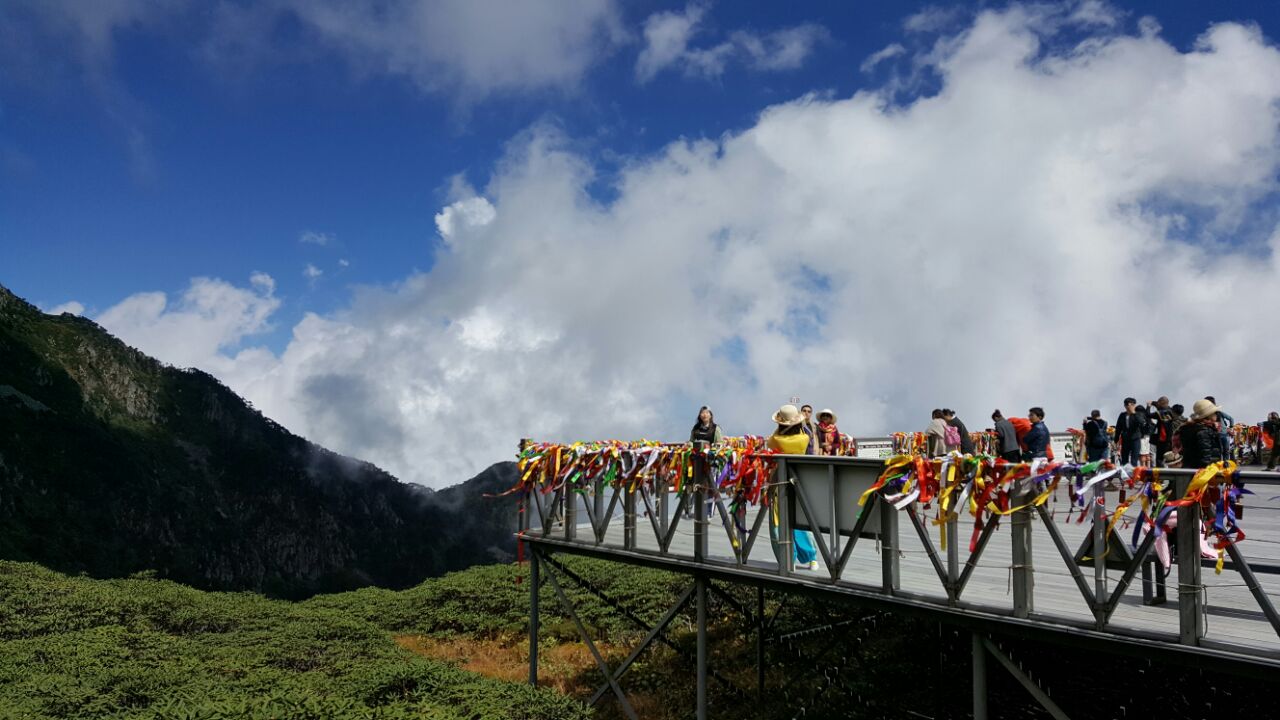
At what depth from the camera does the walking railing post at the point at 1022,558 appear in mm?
7180

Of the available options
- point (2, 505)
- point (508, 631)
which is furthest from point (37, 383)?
point (508, 631)

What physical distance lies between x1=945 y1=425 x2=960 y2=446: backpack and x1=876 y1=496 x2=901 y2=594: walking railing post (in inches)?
227

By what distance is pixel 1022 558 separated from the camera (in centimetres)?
727

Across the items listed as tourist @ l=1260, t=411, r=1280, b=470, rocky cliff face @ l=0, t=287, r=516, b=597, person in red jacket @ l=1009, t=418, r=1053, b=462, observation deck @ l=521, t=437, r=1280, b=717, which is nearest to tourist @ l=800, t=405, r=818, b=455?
observation deck @ l=521, t=437, r=1280, b=717

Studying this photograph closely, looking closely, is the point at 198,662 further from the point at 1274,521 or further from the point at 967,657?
the point at 1274,521

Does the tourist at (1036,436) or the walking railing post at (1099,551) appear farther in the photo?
the tourist at (1036,436)

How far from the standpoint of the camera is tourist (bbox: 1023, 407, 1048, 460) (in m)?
12.4

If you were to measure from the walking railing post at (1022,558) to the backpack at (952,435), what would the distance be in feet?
21.7

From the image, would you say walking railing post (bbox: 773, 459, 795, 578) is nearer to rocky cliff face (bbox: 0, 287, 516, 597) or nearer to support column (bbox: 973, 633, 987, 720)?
support column (bbox: 973, 633, 987, 720)

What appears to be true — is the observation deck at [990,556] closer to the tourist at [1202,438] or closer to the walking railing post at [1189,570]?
the walking railing post at [1189,570]

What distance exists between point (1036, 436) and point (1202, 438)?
4.00m

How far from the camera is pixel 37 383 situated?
86.9 meters

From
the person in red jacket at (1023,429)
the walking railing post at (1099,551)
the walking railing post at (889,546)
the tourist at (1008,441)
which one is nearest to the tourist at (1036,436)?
the person in red jacket at (1023,429)

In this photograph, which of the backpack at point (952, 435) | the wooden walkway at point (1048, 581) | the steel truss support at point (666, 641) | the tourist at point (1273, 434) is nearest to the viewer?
the wooden walkway at point (1048, 581)
